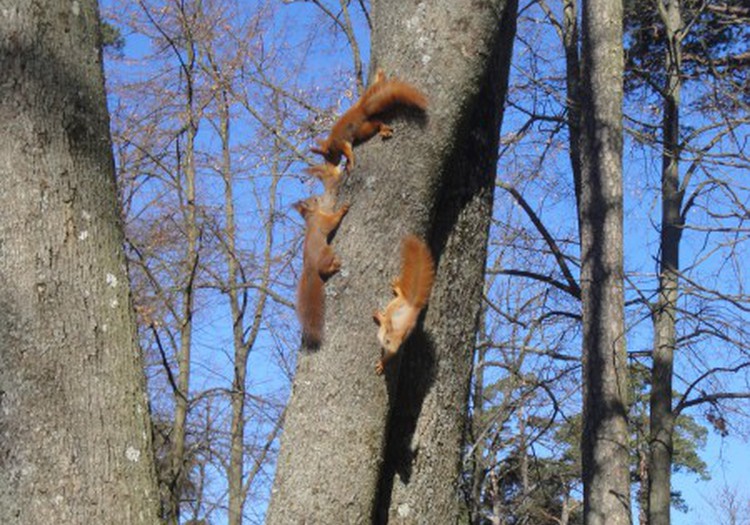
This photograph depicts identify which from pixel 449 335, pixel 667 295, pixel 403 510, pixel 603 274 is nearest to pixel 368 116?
pixel 449 335

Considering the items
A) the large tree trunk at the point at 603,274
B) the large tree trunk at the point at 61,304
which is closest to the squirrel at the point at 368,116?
the large tree trunk at the point at 61,304

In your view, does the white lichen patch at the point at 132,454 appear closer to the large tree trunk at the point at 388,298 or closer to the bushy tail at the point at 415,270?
the large tree trunk at the point at 388,298

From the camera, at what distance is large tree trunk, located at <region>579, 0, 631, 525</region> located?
662 centimetres

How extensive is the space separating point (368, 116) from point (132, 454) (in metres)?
0.95

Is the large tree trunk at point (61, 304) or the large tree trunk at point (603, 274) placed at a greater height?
the large tree trunk at point (603, 274)

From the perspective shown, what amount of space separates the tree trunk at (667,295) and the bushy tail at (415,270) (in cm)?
533

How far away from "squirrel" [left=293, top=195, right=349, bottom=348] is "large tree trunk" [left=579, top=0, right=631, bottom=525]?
5024mm

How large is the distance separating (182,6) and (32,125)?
8.77m

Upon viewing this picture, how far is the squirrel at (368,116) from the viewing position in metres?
2.13

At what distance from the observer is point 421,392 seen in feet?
7.15

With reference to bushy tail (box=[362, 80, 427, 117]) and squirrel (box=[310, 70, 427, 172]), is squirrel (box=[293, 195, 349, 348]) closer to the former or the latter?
squirrel (box=[310, 70, 427, 172])

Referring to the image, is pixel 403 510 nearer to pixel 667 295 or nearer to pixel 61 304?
pixel 61 304

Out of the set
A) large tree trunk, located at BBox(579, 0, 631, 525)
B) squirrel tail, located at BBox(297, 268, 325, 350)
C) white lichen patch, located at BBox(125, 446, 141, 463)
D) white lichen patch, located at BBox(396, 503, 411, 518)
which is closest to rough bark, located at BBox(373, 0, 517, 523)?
white lichen patch, located at BBox(396, 503, 411, 518)

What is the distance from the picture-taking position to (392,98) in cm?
212
